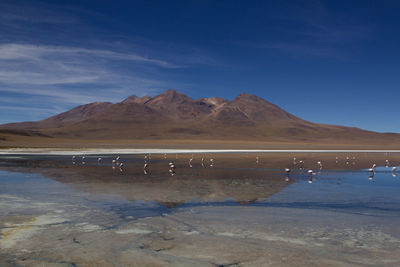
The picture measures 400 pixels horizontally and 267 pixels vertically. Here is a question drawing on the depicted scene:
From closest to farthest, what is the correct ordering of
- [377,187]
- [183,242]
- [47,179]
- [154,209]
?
[183,242] < [154,209] < [377,187] < [47,179]

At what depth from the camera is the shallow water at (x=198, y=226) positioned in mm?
7480

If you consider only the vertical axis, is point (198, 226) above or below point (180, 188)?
below

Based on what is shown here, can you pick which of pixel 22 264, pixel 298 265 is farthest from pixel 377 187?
pixel 22 264

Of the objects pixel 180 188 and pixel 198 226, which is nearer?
pixel 198 226

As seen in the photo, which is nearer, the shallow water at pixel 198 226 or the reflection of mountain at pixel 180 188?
the shallow water at pixel 198 226

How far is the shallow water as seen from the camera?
7.48m

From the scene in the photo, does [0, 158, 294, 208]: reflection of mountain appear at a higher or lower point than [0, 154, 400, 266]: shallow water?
higher

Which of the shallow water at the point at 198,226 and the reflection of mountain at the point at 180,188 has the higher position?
the reflection of mountain at the point at 180,188

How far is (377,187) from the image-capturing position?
1830 centimetres

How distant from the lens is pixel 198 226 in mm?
9930

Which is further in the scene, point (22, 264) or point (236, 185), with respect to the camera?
point (236, 185)

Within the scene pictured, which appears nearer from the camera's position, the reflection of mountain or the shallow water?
the shallow water

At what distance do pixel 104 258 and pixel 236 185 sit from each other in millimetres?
11634

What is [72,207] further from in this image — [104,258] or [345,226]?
[345,226]
